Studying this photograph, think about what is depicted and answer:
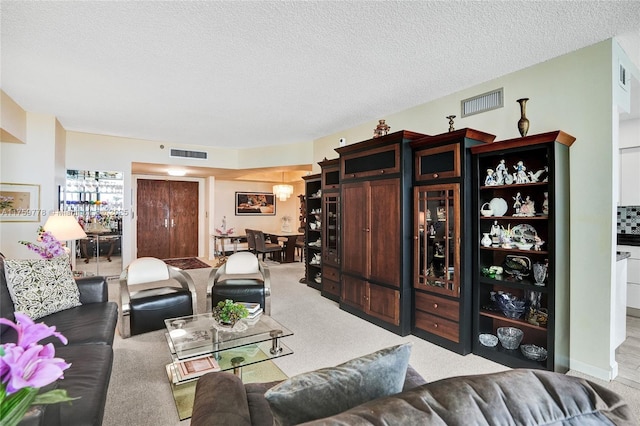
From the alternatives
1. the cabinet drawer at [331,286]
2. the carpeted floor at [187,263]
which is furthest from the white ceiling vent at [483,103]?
the carpeted floor at [187,263]

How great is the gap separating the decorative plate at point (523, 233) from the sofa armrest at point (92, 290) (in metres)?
3.98

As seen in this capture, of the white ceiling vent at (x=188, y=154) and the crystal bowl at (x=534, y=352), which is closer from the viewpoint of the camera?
the crystal bowl at (x=534, y=352)

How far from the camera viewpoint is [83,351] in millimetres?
2102

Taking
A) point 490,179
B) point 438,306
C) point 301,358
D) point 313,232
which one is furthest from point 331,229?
point 490,179

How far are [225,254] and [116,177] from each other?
155 inches

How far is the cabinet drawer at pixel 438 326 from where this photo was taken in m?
3.22

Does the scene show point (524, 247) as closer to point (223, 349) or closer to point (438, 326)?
point (438, 326)

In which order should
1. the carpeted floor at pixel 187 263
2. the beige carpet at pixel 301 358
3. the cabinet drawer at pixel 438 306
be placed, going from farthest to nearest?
the carpeted floor at pixel 187 263 → the cabinet drawer at pixel 438 306 → the beige carpet at pixel 301 358

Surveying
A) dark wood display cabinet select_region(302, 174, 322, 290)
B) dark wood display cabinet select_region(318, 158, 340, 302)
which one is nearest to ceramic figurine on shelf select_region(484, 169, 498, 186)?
dark wood display cabinet select_region(318, 158, 340, 302)

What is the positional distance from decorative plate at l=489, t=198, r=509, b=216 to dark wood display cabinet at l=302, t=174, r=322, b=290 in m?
3.19

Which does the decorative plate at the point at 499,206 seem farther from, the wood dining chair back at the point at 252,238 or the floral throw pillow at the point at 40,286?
the wood dining chair back at the point at 252,238

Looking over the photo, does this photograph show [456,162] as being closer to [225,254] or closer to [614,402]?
[614,402]

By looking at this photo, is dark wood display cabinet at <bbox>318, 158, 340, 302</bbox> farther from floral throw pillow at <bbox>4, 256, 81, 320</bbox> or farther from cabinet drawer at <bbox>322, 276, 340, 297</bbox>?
floral throw pillow at <bbox>4, 256, 81, 320</bbox>

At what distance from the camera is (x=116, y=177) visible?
6234 millimetres
